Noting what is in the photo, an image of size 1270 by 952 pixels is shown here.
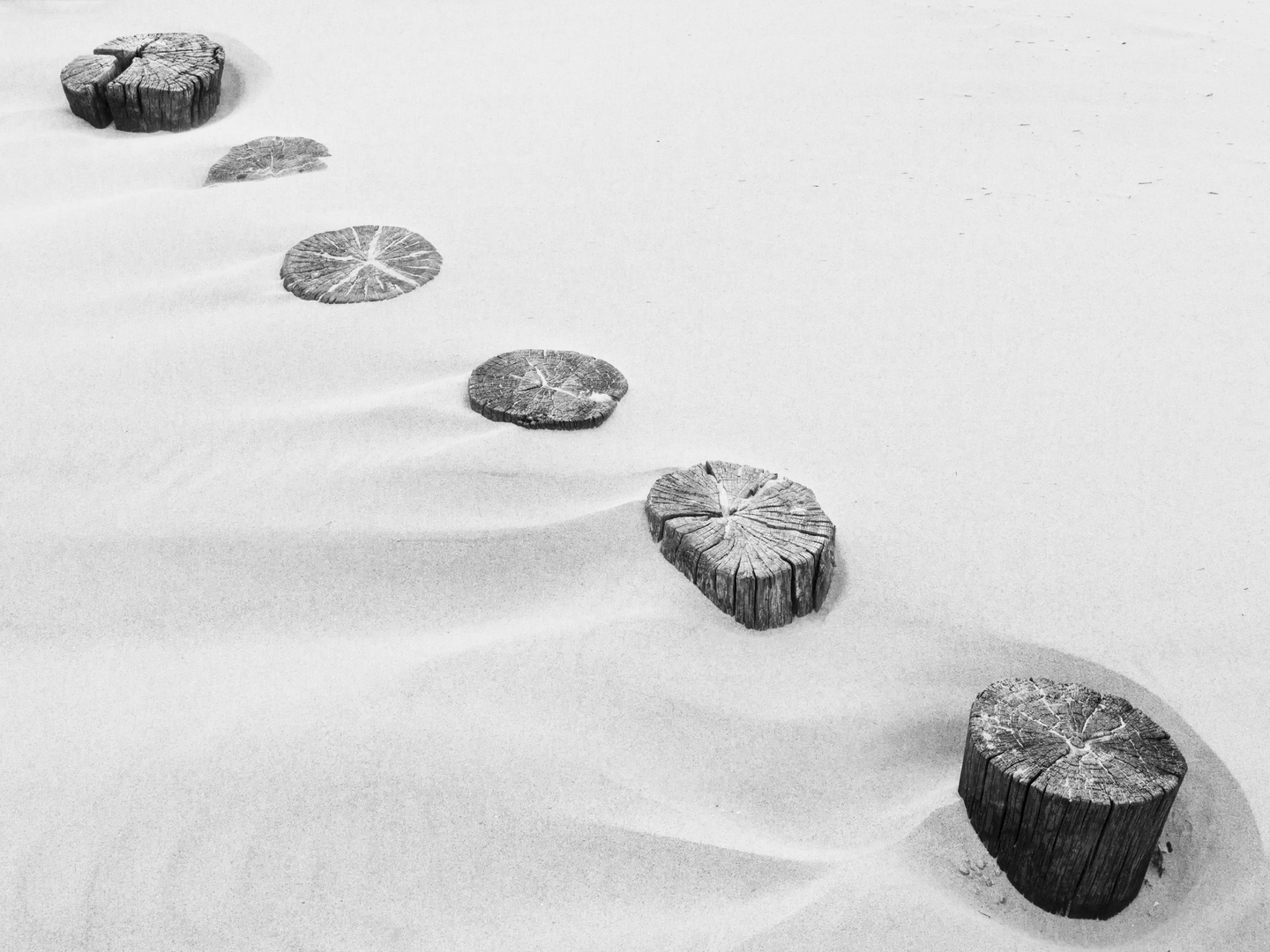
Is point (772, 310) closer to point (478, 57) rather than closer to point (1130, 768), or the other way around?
point (1130, 768)

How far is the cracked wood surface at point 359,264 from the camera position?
372 centimetres

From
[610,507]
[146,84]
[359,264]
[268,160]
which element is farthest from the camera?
[146,84]

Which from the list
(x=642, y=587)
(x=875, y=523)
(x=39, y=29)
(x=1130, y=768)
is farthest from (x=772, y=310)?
(x=39, y=29)

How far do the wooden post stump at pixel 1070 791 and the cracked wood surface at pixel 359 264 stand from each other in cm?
240

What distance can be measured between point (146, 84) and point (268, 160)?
719mm

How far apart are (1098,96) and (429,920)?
4.74 m

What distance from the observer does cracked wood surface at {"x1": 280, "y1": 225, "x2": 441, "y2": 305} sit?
372cm

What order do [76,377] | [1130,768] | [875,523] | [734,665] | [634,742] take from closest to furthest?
[1130,768], [634,742], [734,665], [875,523], [76,377]

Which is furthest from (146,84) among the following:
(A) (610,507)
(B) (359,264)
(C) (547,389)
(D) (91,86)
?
(A) (610,507)

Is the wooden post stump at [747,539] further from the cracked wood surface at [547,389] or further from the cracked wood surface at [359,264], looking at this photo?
the cracked wood surface at [359,264]

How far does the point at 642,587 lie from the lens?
2.66 m

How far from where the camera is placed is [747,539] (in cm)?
259

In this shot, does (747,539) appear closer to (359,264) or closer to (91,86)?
(359,264)

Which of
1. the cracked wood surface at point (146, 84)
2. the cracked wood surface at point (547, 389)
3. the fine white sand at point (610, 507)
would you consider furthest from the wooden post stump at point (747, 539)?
the cracked wood surface at point (146, 84)
